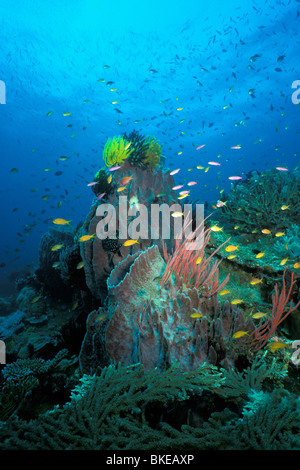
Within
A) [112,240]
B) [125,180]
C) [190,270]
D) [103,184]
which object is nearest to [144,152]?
[125,180]

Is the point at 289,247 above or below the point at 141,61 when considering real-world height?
below

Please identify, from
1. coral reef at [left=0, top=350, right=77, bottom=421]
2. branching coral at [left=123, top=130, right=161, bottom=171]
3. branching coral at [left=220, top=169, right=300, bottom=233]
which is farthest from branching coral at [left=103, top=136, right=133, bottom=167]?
coral reef at [left=0, top=350, right=77, bottom=421]

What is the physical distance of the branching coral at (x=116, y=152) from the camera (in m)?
5.90

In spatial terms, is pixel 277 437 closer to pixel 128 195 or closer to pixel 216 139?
pixel 128 195

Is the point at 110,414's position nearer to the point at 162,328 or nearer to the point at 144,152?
the point at 162,328

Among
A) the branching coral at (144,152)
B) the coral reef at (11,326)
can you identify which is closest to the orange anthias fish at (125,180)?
the branching coral at (144,152)

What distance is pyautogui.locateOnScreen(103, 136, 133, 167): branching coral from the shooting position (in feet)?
19.4

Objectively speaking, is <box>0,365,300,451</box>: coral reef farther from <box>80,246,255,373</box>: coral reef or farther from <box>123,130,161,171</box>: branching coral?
<box>123,130,161,171</box>: branching coral

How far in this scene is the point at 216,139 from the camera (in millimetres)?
53656

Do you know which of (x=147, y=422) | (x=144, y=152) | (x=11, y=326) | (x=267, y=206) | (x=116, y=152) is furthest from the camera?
(x=267, y=206)

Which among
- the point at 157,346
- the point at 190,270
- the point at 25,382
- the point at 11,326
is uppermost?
the point at 190,270

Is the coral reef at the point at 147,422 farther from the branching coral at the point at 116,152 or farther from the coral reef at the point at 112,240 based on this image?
the branching coral at the point at 116,152

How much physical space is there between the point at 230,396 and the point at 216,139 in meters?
59.6

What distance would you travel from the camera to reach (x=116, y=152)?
19.4 feet
